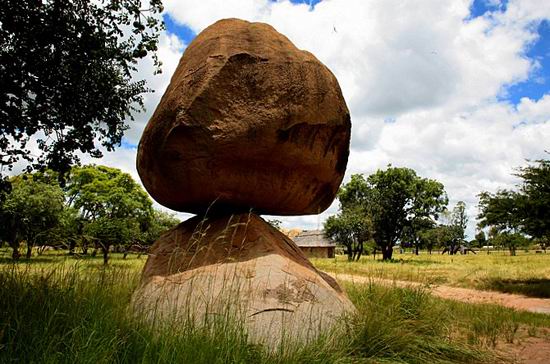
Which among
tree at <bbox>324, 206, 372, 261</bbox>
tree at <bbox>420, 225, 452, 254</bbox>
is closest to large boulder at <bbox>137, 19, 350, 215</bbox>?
tree at <bbox>324, 206, 372, 261</bbox>

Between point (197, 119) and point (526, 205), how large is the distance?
1323cm

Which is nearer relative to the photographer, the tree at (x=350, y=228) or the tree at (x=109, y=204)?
the tree at (x=109, y=204)

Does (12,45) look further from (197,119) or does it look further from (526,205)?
(526,205)

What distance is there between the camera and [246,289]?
454 centimetres

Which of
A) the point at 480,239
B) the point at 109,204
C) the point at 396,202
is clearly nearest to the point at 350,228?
the point at 396,202

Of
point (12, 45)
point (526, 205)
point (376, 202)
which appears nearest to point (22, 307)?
point (12, 45)

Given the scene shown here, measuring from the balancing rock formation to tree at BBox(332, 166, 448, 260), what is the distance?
31338mm

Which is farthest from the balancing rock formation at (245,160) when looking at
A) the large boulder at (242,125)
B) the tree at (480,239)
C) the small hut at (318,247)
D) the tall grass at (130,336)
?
the tree at (480,239)

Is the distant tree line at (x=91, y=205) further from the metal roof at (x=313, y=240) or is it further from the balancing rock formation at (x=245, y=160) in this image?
the metal roof at (x=313, y=240)

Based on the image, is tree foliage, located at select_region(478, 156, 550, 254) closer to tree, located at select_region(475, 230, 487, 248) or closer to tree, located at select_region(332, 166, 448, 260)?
tree, located at select_region(332, 166, 448, 260)

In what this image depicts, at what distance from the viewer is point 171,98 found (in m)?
5.12

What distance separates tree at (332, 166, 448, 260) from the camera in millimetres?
36344

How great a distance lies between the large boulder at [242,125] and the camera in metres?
4.91

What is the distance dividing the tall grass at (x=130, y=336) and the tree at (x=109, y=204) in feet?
48.1
